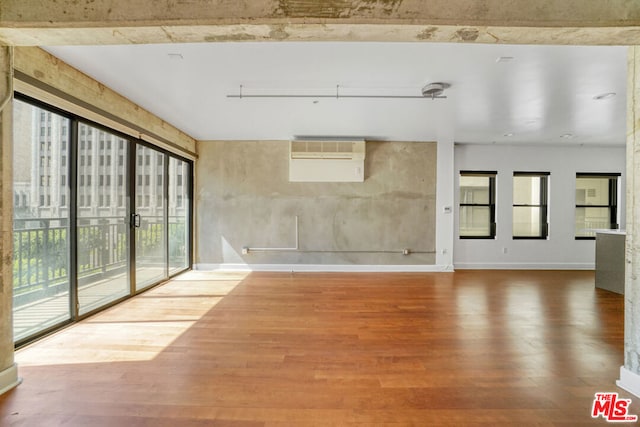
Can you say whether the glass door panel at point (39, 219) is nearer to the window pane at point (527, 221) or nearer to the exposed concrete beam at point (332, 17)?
the exposed concrete beam at point (332, 17)

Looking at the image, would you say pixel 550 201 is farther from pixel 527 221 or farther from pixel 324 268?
pixel 324 268

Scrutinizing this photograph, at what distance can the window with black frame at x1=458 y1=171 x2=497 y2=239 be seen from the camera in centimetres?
638

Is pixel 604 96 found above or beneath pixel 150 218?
above

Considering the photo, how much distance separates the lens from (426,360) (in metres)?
2.36

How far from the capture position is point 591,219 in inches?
253

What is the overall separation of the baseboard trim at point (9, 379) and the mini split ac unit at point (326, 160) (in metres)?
4.58

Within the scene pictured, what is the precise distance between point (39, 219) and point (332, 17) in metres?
3.19

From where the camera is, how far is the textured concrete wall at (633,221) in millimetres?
1902

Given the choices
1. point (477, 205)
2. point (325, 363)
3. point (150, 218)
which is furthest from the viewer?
point (477, 205)

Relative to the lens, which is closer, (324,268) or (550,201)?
(324,268)

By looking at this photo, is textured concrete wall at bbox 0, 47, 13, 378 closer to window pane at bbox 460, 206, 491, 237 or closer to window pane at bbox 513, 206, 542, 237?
window pane at bbox 460, 206, 491, 237

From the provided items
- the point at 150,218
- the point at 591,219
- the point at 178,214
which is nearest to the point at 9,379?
the point at 150,218

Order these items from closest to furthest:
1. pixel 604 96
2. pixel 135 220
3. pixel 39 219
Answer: pixel 39 219, pixel 604 96, pixel 135 220

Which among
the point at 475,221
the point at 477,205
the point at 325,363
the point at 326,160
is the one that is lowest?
the point at 325,363
